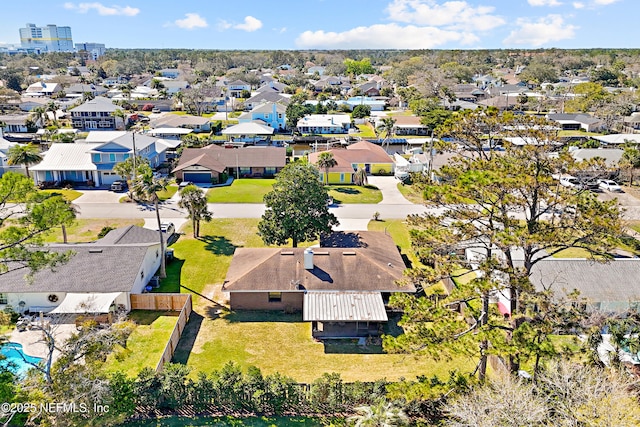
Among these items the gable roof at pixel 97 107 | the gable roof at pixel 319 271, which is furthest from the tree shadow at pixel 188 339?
the gable roof at pixel 97 107

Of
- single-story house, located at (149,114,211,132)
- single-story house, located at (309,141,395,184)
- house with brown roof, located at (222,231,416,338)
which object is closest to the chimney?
house with brown roof, located at (222,231,416,338)

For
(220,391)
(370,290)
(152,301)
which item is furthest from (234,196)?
(220,391)

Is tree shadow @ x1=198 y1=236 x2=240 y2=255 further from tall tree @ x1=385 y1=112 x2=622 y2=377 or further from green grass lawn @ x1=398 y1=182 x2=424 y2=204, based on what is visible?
tall tree @ x1=385 y1=112 x2=622 y2=377

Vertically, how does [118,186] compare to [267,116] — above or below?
below

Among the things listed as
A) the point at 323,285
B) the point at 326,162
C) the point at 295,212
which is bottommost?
the point at 323,285

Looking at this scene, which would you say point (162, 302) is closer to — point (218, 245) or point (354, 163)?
point (218, 245)

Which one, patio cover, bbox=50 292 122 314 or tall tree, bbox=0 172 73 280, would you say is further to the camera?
patio cover, bbox=50 292 122 314

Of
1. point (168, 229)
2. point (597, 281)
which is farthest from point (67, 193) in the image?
point (597, 281)
